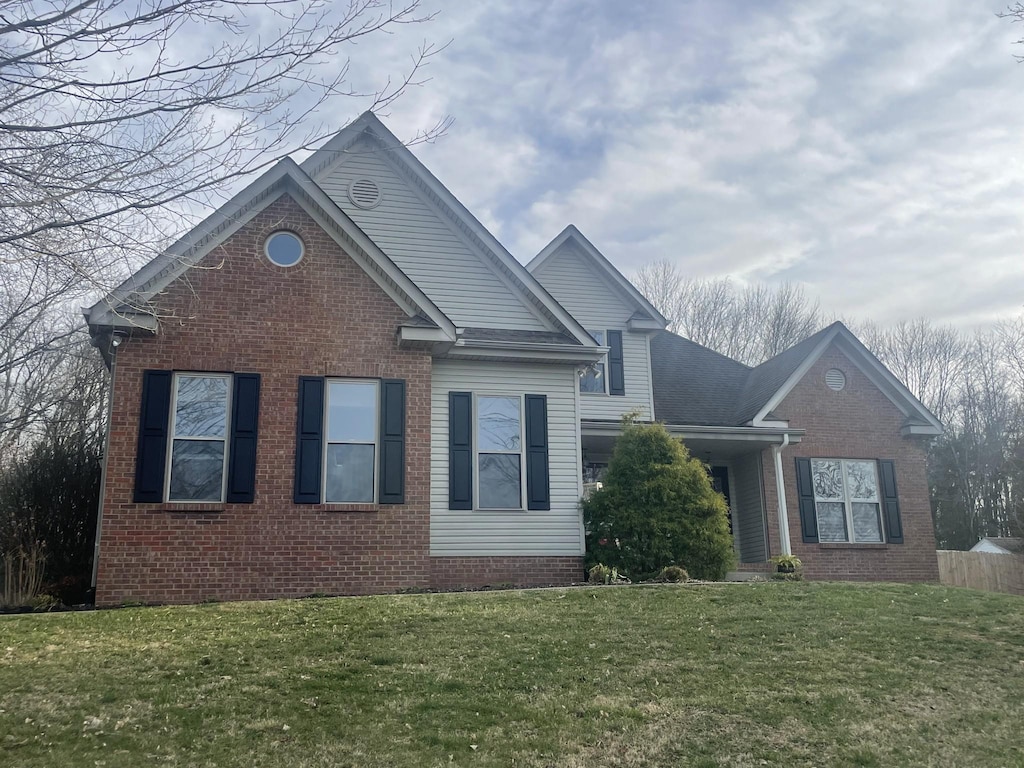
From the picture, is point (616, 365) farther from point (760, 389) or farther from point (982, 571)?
point (982, 571)

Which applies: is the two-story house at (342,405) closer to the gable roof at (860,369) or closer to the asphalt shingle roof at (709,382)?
the asphalt shingle roof at (709,382)

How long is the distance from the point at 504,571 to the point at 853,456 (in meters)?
8.81

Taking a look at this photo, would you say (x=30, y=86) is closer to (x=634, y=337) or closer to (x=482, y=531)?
(x=482, y=531)

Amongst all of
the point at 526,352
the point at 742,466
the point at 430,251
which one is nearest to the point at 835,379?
the point at 742,466

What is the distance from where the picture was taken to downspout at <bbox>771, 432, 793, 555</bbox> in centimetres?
1773

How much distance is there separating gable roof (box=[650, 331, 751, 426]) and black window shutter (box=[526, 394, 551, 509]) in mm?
4742

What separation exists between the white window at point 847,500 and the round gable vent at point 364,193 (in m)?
10.1

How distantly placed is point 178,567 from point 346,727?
20.0 feet

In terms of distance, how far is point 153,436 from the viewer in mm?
12109

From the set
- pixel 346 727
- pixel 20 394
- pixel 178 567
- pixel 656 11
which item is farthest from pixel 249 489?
pixel 20 394

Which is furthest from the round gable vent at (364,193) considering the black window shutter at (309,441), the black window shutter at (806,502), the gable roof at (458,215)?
the black window shutter at (806,502)

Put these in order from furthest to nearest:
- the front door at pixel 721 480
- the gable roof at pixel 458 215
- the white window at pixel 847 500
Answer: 1. the front door at pixel 721 480
2. the white window at pixel 847 500
3. the gable roof at pixel 458 215

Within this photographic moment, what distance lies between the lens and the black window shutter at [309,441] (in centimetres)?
1244

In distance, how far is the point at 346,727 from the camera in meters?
6.62
